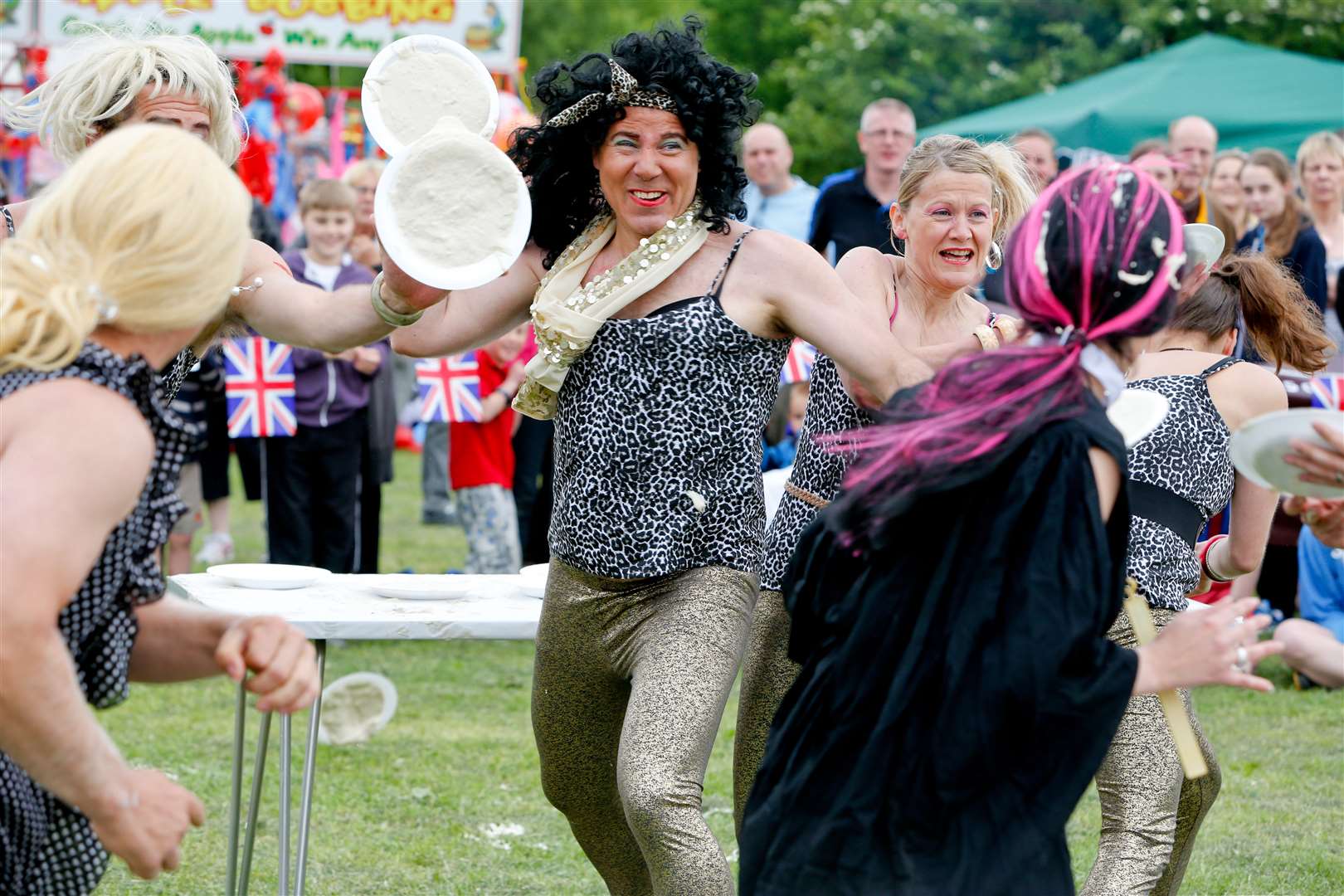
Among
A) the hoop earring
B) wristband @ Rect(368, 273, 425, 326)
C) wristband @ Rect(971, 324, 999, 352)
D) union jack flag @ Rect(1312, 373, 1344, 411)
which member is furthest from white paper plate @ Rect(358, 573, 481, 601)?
union jack flag @ Rect(1312, 373, 1344, 411)

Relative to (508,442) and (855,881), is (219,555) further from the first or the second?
(855,881)

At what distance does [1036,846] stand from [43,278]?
1.57 m

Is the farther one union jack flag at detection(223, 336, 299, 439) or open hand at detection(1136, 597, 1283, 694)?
union jack flag at detection(223, 336, 299, 439)

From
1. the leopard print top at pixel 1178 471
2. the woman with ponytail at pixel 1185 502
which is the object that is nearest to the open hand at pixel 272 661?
the woman with ponytail at pixel 1185 502

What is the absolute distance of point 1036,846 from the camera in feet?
7.78

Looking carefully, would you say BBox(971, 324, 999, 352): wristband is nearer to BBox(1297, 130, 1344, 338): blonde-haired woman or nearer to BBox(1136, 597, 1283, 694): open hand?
BBox(1136, 597, 1283, 694): open hand

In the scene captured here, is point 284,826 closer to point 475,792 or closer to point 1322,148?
point 475,792

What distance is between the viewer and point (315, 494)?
25.9 feet

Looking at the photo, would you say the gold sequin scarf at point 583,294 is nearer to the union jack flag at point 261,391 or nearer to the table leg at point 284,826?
the table leg at point 284,826

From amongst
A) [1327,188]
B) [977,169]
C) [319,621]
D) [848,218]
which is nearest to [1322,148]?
[1327,188]

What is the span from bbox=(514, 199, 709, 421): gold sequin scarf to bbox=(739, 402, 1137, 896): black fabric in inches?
43.3

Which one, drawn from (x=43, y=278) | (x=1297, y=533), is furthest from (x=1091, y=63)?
(x=43, y=278)

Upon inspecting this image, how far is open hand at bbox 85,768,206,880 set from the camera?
6.89 feet

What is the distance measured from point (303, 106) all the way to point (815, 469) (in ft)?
37.8
